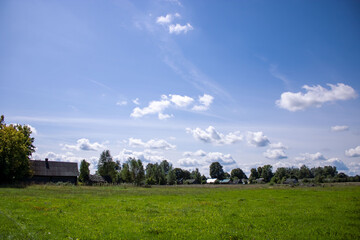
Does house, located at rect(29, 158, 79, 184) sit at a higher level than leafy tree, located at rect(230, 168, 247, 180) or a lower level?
higher

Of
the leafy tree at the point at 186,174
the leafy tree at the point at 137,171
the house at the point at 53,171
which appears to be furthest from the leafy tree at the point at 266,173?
the house at the point at 53,171

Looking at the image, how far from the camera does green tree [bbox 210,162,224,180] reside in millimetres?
178250

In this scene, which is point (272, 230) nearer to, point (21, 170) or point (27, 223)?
point (27, 223)

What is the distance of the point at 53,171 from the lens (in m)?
72.6

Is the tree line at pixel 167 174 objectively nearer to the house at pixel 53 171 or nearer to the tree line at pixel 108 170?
the tree line at pixel 108 170

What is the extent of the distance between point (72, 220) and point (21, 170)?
52.4m

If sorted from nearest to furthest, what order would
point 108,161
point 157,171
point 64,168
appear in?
1. point 64,168
2. point 108,161
3. point 157,171

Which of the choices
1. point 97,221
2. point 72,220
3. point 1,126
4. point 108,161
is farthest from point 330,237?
point 108,161

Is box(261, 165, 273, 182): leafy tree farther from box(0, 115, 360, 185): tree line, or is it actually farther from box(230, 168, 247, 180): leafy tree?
box(230, 168, 247, 180): leafy tree

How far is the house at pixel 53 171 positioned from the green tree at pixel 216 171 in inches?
4665

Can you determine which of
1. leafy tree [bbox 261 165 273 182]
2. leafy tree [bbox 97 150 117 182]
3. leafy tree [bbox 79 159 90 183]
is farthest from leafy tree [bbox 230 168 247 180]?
leafy tree [bbox 79 159 90 183]

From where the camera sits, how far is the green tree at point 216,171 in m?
178

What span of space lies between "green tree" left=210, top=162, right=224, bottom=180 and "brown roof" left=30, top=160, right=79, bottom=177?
119 meters

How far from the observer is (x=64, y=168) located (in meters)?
75.8
